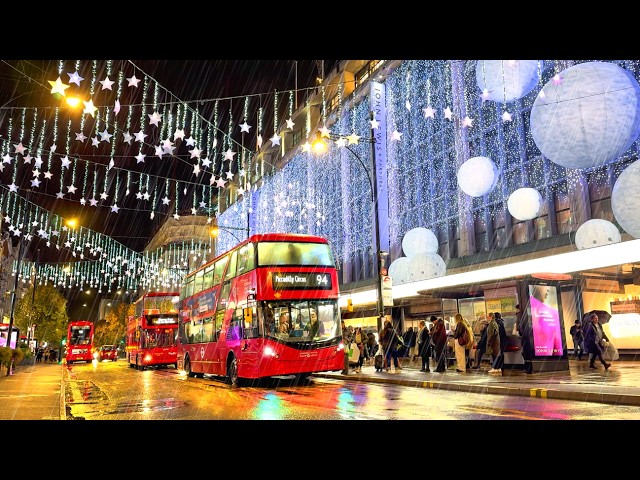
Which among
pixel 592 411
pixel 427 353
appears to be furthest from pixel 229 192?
pixel 592 411

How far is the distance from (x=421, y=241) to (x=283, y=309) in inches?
477

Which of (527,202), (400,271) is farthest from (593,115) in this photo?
(400,271)

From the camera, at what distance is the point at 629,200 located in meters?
14.1

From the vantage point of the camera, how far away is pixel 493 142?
24.2 meters

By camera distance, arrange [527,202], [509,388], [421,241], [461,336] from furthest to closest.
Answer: [421,241]
[527,202]
[461,336]
[509,388]

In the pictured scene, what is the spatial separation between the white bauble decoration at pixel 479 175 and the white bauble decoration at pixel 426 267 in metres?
3.96

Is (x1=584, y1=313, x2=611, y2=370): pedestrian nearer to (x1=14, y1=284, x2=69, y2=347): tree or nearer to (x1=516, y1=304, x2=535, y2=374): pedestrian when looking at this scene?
(x1=516, y1=304, x2=535, y2=374): pedestrian

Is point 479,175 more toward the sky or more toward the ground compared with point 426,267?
more toward the sky

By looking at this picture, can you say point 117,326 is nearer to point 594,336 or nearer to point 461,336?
point 461,336

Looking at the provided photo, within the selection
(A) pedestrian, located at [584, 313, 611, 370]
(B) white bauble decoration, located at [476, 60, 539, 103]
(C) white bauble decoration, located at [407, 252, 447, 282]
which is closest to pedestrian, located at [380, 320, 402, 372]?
(C) white bauble decoration, located at [407, 252, 447, 282]

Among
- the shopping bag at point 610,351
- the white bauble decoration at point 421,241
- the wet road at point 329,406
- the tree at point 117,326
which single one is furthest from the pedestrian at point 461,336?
the tree at point 117,326
